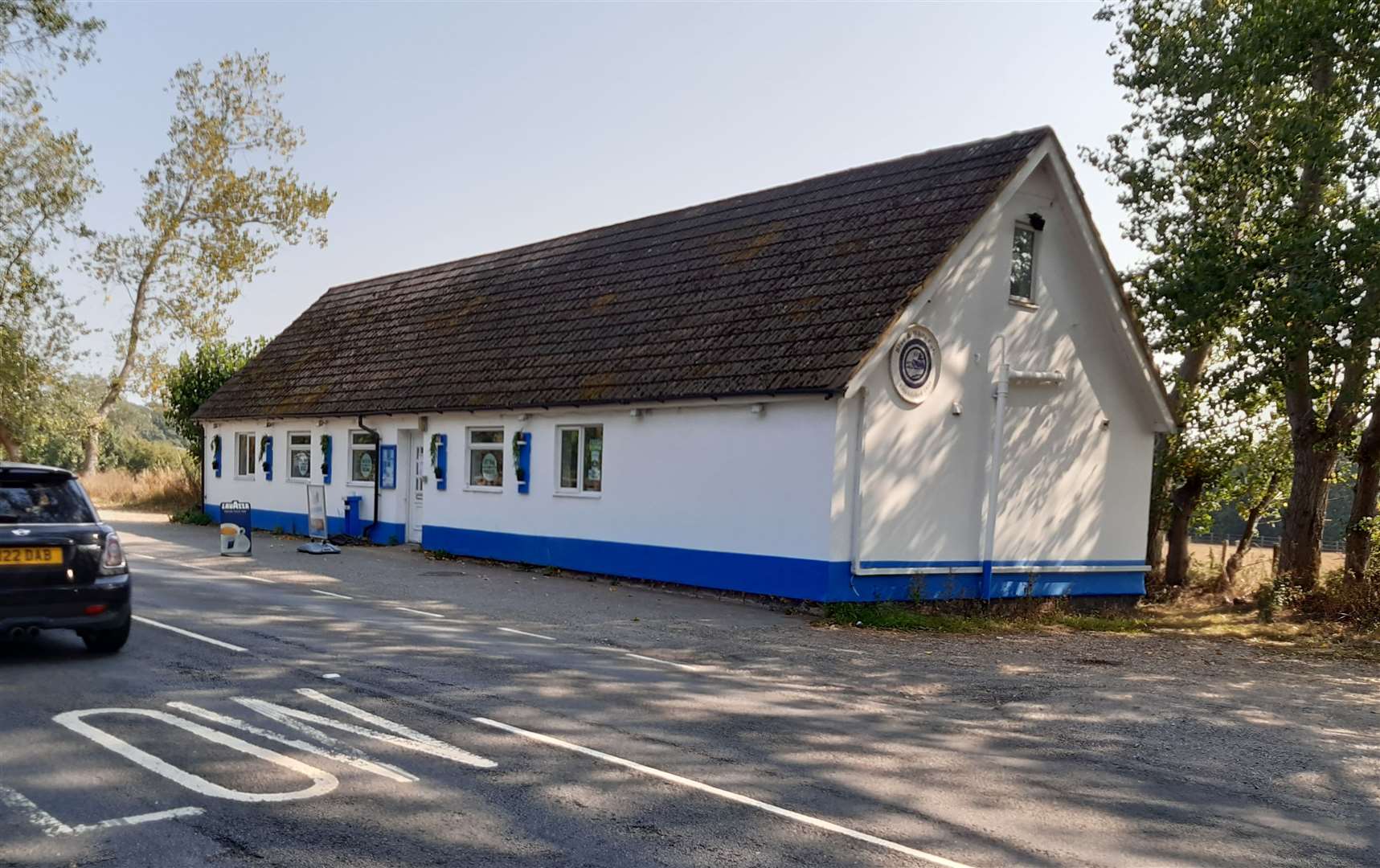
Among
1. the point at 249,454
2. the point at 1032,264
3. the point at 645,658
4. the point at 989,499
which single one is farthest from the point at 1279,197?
the point at 249,454

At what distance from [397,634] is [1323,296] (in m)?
13.5

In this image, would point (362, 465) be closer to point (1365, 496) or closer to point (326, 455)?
point (326, 455)

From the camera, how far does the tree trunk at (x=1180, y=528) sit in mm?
23672

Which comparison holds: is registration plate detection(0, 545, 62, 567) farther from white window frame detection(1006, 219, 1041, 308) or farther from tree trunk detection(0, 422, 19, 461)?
tree trunk detection(0, 422, 19, 461)

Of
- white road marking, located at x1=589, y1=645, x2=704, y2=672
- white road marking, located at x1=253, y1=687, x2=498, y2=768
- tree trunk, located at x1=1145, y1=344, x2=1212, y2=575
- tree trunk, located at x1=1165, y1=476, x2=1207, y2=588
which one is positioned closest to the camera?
white road marking, located at x1=253, y1=687, x2=498, y2=768

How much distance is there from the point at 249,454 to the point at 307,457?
3.64 m

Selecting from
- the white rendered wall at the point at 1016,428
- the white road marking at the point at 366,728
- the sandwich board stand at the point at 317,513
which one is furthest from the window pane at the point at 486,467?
the white road marking at the point at 366,728

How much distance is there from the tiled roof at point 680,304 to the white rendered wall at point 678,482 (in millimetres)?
500

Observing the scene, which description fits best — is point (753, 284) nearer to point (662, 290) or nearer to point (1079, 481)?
point (662, 290)

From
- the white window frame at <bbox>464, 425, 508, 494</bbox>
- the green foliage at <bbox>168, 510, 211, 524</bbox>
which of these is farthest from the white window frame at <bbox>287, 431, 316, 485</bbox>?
the white window frame at <bbox>464, 425, 508, 494</bbox>

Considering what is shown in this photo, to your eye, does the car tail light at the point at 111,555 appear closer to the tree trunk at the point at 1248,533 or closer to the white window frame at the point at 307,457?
the white window frame at the point at 307,457

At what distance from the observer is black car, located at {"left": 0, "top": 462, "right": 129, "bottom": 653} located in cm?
884

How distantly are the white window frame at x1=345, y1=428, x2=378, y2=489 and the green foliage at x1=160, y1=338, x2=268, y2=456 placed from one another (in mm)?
10960

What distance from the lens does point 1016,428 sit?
17734 millimetres
